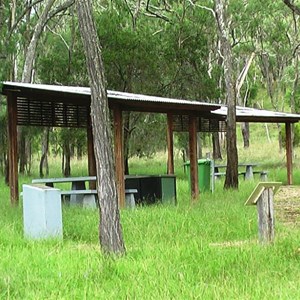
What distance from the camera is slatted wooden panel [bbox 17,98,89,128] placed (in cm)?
1421

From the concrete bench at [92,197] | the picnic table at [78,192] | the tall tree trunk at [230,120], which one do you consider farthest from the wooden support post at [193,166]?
the tall tree trunk at [230,120]

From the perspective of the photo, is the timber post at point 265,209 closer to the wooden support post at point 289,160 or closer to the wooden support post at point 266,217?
the wooden support post at point 266,217

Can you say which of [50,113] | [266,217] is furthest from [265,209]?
[50,113]

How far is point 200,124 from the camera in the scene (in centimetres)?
2289

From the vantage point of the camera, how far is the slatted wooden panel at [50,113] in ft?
46.6

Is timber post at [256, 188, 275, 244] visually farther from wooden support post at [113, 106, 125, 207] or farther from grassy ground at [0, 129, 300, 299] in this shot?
wooden support post at [113, 106, 125, 207]

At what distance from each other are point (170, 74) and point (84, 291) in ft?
61.5

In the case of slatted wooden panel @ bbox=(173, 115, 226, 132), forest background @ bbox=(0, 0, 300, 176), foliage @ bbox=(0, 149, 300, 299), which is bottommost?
foliage @ bbox=(0, 149, 300, 299)

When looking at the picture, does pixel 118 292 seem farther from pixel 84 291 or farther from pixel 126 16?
pixel 126 16

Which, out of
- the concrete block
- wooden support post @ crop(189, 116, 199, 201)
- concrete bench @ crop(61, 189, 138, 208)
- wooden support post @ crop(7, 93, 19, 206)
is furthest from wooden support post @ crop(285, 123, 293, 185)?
the concrete block

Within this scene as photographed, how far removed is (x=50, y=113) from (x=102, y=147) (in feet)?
24.6

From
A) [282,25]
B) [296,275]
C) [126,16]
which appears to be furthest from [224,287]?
[282,25]

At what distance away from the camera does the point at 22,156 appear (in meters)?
27.1

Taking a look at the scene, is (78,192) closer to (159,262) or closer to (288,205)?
(288,205)
